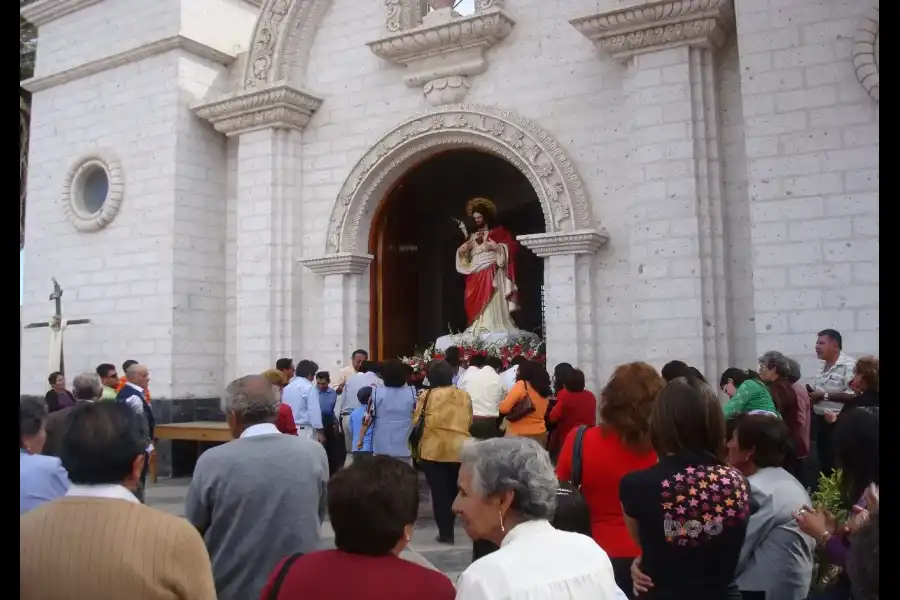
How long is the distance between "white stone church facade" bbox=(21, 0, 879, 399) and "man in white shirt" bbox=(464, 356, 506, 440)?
1.48m

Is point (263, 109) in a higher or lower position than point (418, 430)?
higher

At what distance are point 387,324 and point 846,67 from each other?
642 cm

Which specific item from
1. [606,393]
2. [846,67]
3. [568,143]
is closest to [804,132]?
[846,67]

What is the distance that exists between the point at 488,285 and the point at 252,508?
26.7 ft

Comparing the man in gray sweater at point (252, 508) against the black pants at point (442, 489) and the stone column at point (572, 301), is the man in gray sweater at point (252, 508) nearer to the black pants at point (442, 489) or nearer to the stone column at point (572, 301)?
the black pants at point (442, 489)

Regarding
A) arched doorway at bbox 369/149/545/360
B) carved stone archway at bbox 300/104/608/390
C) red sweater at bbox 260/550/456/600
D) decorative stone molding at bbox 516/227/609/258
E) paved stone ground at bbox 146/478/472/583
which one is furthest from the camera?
arched doorway at bbox 369/149/545/360

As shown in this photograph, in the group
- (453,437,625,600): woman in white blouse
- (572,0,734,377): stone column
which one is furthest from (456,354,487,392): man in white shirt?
(453,437,625,600): woman in white blouse

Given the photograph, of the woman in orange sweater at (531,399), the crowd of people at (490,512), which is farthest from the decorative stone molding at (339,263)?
the crowd of people at (490,512)

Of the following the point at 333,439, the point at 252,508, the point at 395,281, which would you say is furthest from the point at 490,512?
the point at 395,281

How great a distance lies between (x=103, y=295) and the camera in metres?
11.5

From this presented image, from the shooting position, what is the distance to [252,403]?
3.24 metres

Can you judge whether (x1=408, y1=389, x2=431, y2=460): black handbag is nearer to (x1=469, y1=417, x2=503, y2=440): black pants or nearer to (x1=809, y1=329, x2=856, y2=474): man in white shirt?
(x1=469, y1=417, x2=503, y2=440): black pants

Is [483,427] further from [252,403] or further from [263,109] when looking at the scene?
[263,109]

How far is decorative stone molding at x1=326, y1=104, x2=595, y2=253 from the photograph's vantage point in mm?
9016
